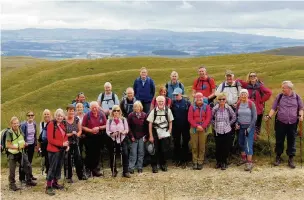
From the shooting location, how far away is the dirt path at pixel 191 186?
15812 mm

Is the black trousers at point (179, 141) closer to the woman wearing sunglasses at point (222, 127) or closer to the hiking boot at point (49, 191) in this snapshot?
the woman wearing sunglasses at point (222, 127)

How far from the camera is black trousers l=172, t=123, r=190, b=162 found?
736 inches

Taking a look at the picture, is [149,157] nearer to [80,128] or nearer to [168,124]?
[168,124]

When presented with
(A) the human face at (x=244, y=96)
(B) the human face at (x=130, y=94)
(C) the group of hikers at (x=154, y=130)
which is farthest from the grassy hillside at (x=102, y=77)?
(A) the human face at (x=244, y=96)

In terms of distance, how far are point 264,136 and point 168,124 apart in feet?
21.7

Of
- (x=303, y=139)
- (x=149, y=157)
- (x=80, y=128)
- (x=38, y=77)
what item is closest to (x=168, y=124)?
(x=149, y=157)

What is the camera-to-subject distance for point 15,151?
16.9 meters

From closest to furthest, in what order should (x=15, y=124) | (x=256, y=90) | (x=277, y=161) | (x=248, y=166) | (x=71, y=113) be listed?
(x=15, y=124)
(x=71, y=113)
(x=248, y=166)
(x=277, y=161)
(x=256, y=90)

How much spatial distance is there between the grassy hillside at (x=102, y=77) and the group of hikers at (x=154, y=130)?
14979 mm

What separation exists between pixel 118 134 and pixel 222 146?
4.99 m

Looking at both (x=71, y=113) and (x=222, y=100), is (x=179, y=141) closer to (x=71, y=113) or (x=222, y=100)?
(x=222, y=100)

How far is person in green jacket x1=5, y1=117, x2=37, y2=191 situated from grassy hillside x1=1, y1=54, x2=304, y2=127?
14992mm

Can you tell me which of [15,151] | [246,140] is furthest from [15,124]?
[246,140]

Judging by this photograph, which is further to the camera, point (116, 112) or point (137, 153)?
point (137, 153)
